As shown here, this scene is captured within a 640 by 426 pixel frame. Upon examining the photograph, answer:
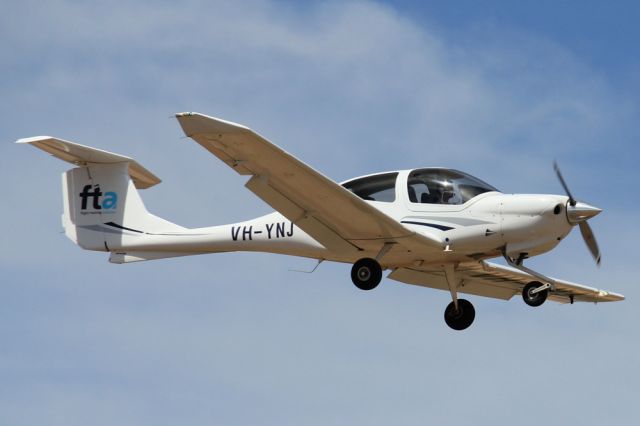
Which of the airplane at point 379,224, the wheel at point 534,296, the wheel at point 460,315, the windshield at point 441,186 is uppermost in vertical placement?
the windshield at point 441,186

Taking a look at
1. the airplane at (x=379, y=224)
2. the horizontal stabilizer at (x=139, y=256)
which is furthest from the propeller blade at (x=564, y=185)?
the horizontal stabilizer at (x=139, y=256)

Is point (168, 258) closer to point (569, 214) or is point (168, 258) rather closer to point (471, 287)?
point (471, 287)

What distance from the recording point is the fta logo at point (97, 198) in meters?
21.6

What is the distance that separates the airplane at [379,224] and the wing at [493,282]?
4cm

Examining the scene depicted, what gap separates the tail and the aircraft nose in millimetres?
7216

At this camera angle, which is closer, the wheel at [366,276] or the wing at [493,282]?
the wheel at [366,276]

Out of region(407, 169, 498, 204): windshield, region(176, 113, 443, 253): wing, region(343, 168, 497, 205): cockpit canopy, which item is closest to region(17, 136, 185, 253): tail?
region(176, 113, 443, 253): wing

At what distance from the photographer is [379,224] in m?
18.6

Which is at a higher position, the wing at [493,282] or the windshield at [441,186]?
the windshield at [441,186]

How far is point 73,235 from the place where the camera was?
70.8ft

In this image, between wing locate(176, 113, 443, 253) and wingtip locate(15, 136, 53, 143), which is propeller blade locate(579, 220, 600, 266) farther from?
wingtip locate(15, 136, 53, 143)

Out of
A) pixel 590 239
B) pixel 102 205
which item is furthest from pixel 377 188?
pixel 102 205

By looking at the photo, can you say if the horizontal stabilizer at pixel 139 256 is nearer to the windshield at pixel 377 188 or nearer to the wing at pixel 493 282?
the windshield at pixel 377 188

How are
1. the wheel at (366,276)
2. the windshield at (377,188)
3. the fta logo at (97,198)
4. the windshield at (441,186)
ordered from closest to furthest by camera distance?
the wheel at (366,276), the windshield at (441,186), the windshield at (377,188), the fta logo at (97,198)
